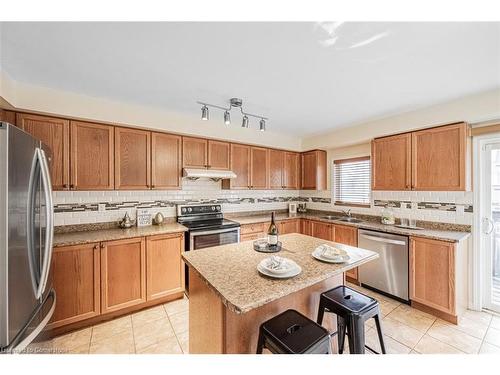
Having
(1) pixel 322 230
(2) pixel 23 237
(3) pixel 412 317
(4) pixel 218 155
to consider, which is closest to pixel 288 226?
(1) pixel 322 230

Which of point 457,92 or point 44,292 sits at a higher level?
point 457,92

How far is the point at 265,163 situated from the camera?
160 inches

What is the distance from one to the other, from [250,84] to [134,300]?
267 centimetres

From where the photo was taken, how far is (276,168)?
13.8ft

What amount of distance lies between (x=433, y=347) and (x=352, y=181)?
2.58 meters

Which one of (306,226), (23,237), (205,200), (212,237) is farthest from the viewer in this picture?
(306,226)

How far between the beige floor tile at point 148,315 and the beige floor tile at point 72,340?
406mm

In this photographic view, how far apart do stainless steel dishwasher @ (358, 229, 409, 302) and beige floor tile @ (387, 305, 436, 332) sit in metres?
0.15

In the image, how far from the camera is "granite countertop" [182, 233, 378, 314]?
1.08 meters

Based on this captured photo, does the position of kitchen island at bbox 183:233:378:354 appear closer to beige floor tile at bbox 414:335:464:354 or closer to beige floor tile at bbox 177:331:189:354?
beige floor tile at bbox 177:331:189:354

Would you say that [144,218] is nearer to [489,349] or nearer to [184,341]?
[184,341]

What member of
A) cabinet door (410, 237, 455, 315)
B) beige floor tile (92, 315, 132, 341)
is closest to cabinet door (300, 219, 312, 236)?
cabinet door (410, 237, 455, 315)
